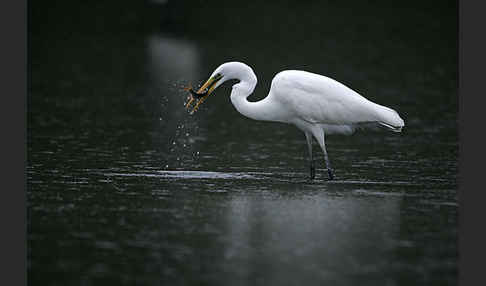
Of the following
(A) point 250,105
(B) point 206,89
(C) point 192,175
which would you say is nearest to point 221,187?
(C) point 192,175

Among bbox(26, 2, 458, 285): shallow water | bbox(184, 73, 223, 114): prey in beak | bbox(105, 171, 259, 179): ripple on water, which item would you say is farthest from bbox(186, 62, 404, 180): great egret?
bbox(105, 171, 259, 179): ripple on water

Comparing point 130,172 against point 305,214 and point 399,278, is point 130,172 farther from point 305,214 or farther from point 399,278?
point 399,278

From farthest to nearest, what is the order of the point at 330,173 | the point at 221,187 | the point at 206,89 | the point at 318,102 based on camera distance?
the point at 206,89
the point at 318,102
the point at 330,173
the point at 221,187

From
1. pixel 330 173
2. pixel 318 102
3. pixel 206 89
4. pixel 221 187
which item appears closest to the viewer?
pixel 221 187

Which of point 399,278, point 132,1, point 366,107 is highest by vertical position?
point 132,1

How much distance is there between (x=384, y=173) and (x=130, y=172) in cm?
A: 286

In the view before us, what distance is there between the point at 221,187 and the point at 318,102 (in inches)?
62.4

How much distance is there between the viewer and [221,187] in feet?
37.1

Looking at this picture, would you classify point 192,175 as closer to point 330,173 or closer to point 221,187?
point 221,187

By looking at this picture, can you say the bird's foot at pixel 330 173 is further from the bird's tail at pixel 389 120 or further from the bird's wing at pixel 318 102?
the bird's tail at pixel 389 120

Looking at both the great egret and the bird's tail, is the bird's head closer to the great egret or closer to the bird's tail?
the great egret

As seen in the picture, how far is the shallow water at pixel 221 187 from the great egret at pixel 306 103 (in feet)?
2.02

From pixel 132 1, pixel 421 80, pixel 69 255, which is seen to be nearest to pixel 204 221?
pixel 69 255

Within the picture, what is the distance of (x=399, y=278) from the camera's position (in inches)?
305
